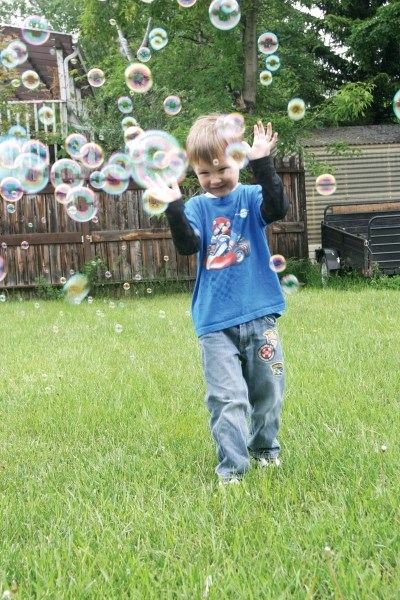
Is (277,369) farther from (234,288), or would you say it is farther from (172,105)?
(172,105)

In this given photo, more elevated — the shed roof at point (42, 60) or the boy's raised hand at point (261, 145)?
the shed roof at point (42, 60)

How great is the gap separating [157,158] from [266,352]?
1139mm

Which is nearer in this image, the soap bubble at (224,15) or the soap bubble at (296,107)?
the soap bubble at (224,15)

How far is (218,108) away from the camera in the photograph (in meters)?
10.8

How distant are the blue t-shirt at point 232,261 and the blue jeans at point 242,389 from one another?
0.23 ft

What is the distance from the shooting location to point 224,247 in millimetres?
2756

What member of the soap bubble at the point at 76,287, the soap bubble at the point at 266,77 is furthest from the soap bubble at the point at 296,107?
the soap bubble at the point at 76,287

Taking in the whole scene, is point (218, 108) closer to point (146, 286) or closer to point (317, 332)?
point (146, 286)

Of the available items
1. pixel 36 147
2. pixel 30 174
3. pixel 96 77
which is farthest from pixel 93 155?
pixel 36 147

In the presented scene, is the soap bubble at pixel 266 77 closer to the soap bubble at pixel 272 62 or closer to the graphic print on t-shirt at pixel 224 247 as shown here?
the soap bubble at pixel 272 62

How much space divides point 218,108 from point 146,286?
3042mm

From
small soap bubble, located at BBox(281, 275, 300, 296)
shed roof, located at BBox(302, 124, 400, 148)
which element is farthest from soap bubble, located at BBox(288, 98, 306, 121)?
shed roof, located at BBox(302, 124, 400, 148)

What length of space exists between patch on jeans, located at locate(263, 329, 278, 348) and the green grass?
479 mm

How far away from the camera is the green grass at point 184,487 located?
1.83 meters
